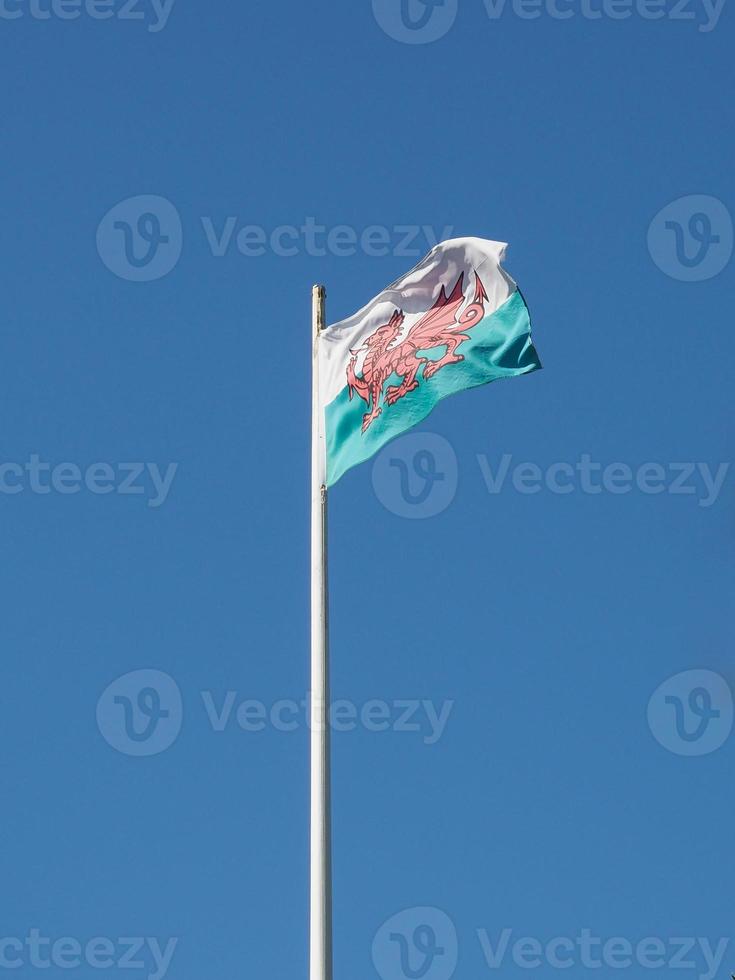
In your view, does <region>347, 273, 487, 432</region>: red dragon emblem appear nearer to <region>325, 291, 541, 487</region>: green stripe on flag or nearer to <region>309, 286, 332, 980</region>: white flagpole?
<region>325, 291, 541, 487</region>: green stripe on flag

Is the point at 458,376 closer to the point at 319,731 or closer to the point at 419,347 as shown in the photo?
the point at 419,347

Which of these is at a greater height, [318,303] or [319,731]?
[318,303]

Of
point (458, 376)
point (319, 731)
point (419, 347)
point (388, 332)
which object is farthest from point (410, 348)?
point (319, 731)

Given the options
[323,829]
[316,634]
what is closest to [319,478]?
[316,634]

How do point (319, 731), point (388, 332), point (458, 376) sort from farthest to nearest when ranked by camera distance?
point (388, 332)
point (458, 376)
point (319, 731)

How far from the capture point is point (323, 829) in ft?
60.4

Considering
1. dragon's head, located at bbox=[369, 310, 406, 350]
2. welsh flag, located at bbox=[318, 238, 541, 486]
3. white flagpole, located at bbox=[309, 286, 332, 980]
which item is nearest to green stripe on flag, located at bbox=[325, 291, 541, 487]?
welsh flag, located at bbox=[318, 238, 541, 486]

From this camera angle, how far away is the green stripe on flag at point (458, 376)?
20.2 meters

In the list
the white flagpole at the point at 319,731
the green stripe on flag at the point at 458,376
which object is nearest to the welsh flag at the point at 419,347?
the green stripe on flag at the point at 458,376

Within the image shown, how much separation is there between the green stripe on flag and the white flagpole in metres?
0.26

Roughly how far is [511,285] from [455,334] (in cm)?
76

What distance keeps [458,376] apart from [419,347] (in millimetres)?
709

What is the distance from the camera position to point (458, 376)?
20.5 metres

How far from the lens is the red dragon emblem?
20.7 meters
